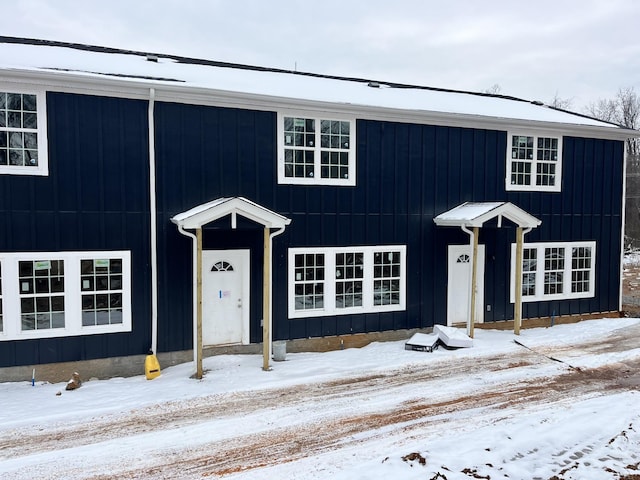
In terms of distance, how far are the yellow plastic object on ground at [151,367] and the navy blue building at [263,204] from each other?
470 mm

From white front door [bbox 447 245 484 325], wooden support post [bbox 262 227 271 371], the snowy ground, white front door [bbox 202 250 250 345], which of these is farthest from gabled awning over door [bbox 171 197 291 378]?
white front door [bbox 447 245 484 325]

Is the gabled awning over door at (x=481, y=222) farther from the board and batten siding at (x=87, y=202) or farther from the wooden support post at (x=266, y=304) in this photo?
the board and batten siding at (x=87, y=202)

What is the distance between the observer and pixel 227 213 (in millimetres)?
8945

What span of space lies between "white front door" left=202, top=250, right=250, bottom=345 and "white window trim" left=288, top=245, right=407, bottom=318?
40.0 inches

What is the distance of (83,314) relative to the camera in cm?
902

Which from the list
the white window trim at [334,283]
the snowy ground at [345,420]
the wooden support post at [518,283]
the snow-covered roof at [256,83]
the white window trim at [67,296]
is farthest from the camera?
the wooden support post at [518,283]

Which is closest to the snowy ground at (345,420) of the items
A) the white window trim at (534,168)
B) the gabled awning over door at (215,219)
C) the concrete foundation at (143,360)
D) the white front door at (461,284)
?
the concrete foundation at (143,360)

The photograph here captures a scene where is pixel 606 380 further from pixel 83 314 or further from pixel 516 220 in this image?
pixel 83 314

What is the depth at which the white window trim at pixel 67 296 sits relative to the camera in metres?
8.50

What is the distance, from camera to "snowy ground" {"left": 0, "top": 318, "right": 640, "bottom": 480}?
18.8 ft

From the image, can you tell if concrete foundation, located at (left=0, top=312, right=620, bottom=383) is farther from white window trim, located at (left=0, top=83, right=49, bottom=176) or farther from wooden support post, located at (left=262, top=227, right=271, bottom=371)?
white window trim, located at (left=0, top=83, right=49, bottom=176)

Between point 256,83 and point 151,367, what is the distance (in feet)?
22.1

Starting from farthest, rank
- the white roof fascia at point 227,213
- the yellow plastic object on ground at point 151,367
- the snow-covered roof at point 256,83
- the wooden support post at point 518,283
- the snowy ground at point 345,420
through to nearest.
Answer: the wooden support post at point 518,283 → the snow-covered roof at point 256,83 → the yellow plastic object on ground at point 151,367 → the white roof fascia at point 227,213 → the snowy ground at point 345,420

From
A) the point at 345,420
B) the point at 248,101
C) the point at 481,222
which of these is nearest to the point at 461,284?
the point at 481,222
